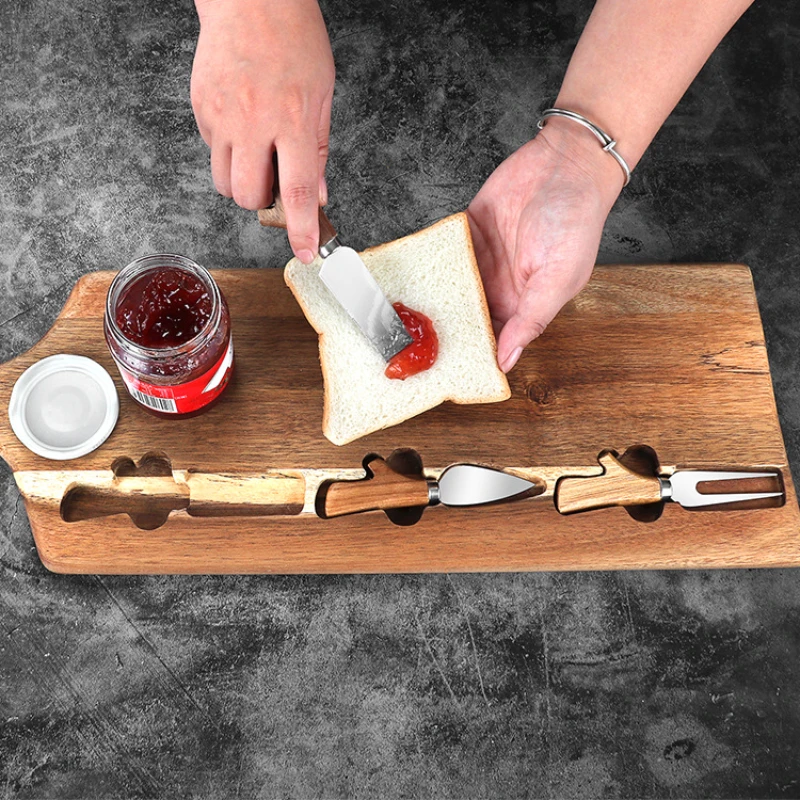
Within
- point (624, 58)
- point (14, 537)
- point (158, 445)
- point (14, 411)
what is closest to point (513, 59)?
point (624, 58)

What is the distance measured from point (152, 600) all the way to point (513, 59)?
221 cm

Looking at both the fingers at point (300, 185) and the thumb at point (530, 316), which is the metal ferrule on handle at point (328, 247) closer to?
the fingers at point (300, 185)

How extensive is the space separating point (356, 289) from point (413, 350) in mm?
224

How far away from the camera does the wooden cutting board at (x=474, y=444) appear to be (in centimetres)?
206

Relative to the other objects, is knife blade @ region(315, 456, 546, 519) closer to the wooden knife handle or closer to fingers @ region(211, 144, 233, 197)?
the wooden knife handle

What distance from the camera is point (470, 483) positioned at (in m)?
2.08

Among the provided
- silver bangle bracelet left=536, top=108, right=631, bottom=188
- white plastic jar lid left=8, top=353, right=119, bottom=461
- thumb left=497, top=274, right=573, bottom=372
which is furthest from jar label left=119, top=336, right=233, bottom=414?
silver bangle bracelet left=536, top=108, right=631, bottom=188

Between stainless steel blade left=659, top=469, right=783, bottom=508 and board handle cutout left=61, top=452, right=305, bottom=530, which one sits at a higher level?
stainless steel blade left=659, top=469, right=783, bottom=508

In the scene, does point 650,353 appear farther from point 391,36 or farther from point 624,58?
point 391,36

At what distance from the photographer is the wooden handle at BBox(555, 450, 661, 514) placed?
210 cm

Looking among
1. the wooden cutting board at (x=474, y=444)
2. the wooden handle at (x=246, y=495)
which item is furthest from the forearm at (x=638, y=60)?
the wooden handle at (x=246, y=495)

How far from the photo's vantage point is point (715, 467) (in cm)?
214

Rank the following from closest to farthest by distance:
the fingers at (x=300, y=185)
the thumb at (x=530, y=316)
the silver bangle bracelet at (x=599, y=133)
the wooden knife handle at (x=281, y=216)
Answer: the fingers at (x=300, y=185) < the wooden knife handle at (x=281, y=216) < the thumb at (x=530, y=316) < the silver bangle bracelet at (x=599, y=133)

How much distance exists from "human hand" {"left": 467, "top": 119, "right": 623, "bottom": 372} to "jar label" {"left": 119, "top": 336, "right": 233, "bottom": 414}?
743 millimetres
